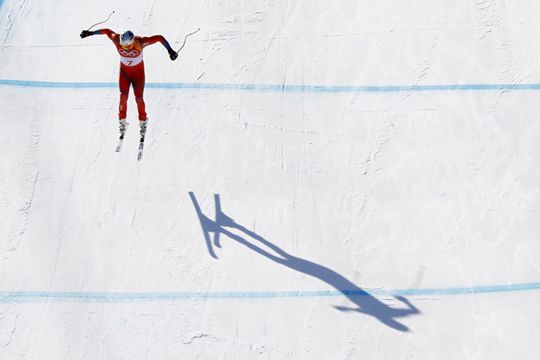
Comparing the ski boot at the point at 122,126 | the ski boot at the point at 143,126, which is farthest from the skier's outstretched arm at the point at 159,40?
the ski boot at the point at 122,126

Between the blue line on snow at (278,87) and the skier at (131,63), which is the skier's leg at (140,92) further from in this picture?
the blue line on snow at (278,87)

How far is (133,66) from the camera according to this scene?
6559mm

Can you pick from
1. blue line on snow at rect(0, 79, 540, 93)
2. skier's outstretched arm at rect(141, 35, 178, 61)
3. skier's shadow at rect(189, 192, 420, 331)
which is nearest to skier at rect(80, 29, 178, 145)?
skier's outstretched arm at rect(141, 35, 178, 61)

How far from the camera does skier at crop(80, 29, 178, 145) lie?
6320 mm

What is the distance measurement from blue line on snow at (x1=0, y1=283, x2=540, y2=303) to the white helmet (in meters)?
2.52

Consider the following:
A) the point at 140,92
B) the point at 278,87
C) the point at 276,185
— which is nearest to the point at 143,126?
the point at 140,92

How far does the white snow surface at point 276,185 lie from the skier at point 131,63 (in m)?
0.45

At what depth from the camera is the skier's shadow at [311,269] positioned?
20.1ft

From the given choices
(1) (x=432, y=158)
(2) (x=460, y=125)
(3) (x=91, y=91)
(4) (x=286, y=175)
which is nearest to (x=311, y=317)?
(4) (x=286, y=175)

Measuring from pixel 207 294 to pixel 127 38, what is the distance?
8.81 ft

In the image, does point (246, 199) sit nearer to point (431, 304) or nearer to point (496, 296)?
point (431, 304)

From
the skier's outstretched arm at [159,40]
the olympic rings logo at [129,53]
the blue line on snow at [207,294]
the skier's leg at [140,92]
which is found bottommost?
the blue line on snow at [207,294]

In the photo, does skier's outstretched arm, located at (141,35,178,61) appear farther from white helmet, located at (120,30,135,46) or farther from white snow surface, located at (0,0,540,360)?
white snow surface, located at (0,0,540,360)

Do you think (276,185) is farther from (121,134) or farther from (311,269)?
(121,134)
